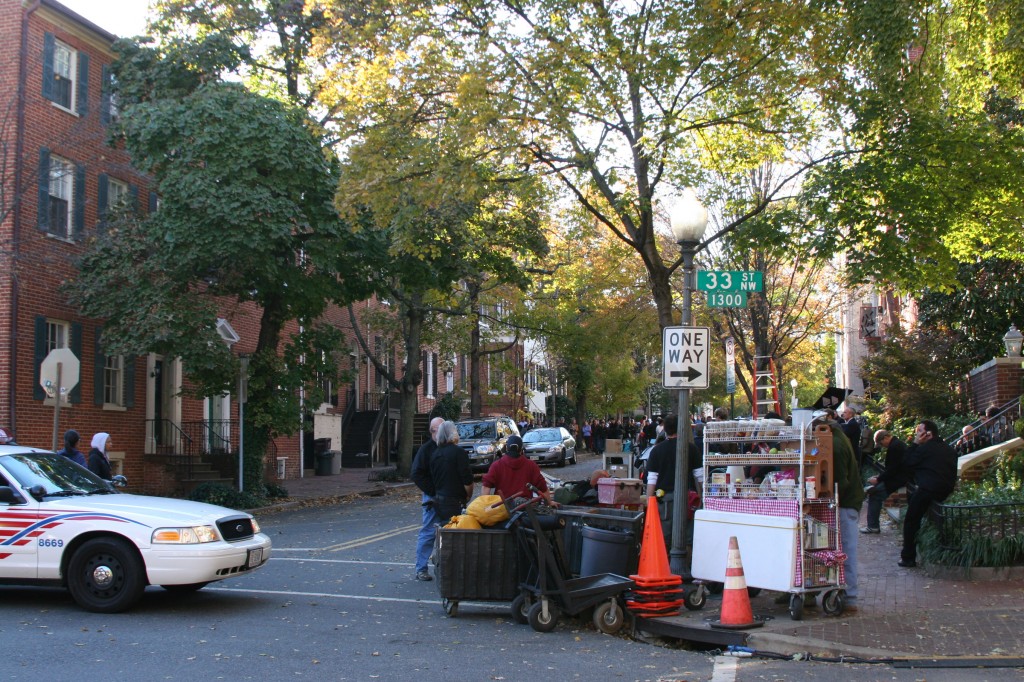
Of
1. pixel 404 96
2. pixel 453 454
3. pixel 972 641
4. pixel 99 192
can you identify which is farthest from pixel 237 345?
pixel 972 641

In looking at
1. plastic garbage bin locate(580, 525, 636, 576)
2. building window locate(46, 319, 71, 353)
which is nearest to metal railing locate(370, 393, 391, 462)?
building window locate(46, 319, 71, 353)

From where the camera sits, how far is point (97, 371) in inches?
891

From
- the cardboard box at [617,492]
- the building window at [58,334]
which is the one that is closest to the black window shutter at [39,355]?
the building window at [58,334]

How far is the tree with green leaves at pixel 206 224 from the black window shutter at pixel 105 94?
540mm

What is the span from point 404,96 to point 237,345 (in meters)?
15.9

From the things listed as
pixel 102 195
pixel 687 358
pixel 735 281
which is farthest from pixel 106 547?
pixel 102 195

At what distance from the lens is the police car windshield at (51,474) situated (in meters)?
10.0

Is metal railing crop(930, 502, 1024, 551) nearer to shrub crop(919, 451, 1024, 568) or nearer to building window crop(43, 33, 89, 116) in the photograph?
shrub crop(919, 451, 1024, 568)

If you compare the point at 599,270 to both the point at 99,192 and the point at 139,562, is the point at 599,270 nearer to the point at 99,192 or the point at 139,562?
the point at 99,192

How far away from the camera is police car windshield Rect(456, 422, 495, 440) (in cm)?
3241

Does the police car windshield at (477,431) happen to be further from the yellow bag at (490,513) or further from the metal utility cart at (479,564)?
the metal utility cart at (479,564)

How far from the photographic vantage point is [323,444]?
36.0 m

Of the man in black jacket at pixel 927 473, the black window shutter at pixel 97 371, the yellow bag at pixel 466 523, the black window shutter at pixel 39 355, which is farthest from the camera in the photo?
the black window shutter at pixel 97 371

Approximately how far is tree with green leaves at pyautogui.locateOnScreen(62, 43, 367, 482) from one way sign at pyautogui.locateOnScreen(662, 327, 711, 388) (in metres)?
11.4
